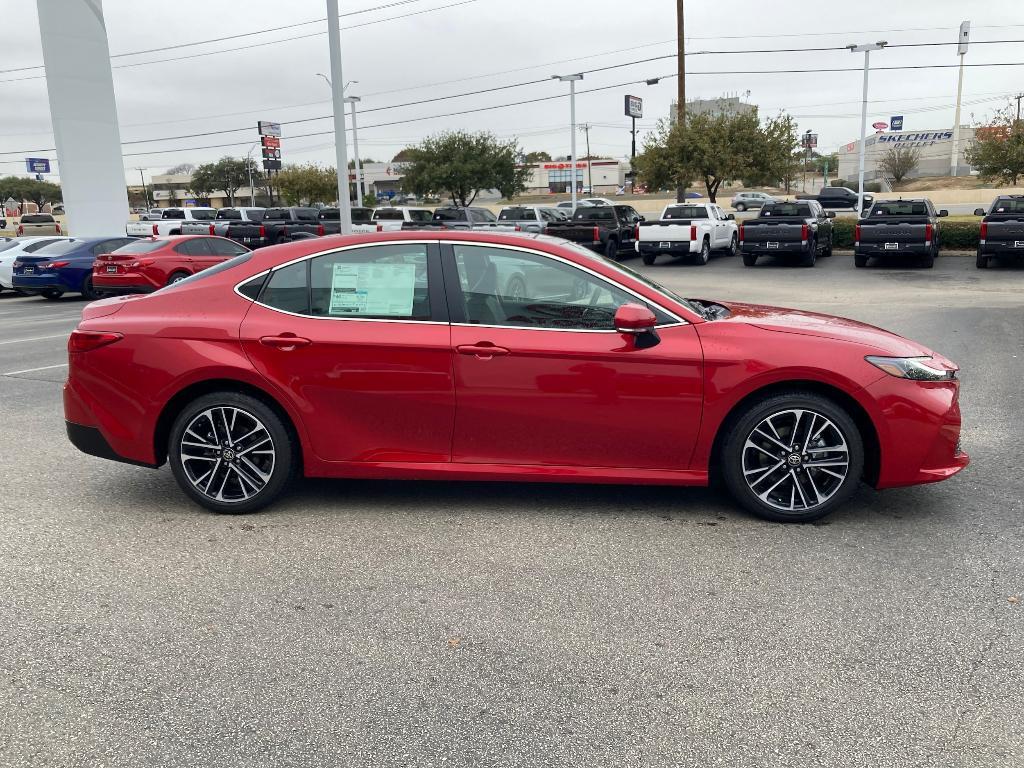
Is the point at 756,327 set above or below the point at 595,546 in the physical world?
above

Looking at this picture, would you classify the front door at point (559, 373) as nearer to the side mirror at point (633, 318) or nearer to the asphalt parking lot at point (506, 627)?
the side mirror at point (633, 318)

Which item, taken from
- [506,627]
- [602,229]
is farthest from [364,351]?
[602,229]

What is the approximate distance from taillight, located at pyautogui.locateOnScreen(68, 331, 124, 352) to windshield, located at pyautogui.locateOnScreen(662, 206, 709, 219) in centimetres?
2421

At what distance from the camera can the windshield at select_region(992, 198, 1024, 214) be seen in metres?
22.2

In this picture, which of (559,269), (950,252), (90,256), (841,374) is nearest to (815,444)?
(841,374)

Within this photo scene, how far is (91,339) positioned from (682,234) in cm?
2210

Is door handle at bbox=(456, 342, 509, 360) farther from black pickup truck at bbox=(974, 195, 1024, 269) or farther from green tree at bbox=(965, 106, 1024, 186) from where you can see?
green tree at bbox=(965, 106, 1024, 186)

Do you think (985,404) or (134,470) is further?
(985,404)

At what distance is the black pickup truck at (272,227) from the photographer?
2878 centimetres

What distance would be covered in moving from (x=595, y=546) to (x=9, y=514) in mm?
3521

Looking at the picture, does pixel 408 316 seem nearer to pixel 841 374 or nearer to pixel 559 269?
pixel 559 269

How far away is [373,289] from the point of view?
198 inches

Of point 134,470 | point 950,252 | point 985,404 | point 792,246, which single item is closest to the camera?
point 134,470

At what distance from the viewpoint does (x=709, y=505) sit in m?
5.21
